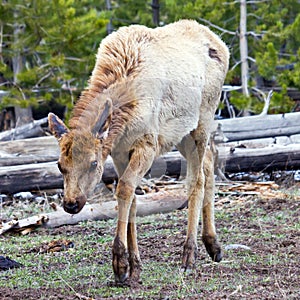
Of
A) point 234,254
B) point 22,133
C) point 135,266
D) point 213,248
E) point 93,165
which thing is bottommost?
point 22,133

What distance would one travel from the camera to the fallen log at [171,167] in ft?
33.6

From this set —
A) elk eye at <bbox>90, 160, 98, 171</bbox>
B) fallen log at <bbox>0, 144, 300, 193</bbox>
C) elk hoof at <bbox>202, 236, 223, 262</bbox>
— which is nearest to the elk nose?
elk eye at <bbox>90, 160, 98, 171</bbox>

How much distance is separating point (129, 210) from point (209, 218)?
144cm

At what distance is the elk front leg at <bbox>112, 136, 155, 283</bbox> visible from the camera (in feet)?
18.8

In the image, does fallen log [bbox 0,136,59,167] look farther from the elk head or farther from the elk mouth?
the elk mouth

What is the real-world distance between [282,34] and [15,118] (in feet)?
24.1

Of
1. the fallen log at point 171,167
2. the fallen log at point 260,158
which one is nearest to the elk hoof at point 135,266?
the fallen log at point 171,167

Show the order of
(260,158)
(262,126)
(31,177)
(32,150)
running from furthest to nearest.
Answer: (262,126) < (32,150) < (260,158) < (31,177)

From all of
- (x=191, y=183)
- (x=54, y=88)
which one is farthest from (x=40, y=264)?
(x=54, y=88)

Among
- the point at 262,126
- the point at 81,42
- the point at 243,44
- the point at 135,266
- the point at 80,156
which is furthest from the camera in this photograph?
the point at 243,44

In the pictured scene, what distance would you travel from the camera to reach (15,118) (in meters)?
18.8

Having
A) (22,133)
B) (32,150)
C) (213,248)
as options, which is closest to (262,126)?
(32,150)

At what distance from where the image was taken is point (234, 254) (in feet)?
23.6

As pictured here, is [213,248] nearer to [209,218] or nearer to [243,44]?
[209,218]
